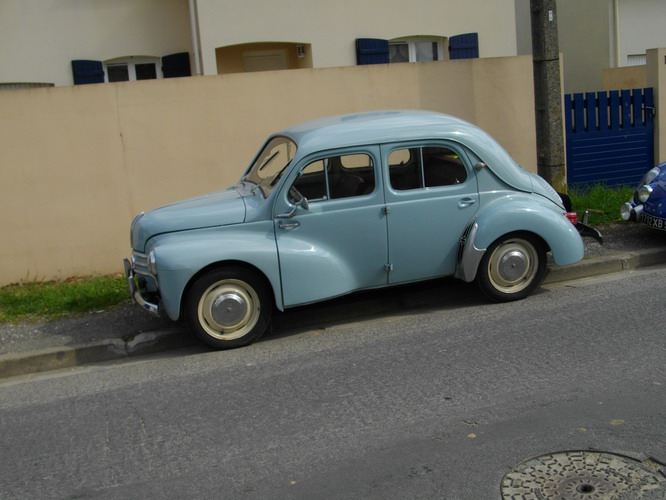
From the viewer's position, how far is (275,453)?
463cm

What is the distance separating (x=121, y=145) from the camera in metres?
9.71

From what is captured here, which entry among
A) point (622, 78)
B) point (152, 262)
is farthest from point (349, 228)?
point (622, 78)

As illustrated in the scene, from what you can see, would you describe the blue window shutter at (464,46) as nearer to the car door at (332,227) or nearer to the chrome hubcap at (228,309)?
the car door at (332,227)

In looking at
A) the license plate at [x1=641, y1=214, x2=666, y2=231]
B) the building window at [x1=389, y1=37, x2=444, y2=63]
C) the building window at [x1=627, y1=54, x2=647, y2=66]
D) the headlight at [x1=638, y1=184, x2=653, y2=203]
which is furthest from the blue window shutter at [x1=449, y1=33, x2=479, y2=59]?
the license plate at [x1=641, y1=214, x2=666, y2=231]

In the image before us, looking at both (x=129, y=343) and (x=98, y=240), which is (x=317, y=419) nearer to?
(x=129, y=343)

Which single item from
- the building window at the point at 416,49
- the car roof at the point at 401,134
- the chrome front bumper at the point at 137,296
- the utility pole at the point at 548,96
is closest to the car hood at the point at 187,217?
the chrome front bumper at the point at 137,296

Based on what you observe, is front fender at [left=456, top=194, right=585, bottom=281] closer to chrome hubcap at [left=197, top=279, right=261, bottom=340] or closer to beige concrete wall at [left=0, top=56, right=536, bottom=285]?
chrome hubcap at [left=197, top=279, right=261, bottom=340]

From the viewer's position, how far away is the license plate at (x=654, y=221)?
27.8 ft

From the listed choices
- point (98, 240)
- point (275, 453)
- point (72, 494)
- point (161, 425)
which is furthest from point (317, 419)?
point (98, 240)

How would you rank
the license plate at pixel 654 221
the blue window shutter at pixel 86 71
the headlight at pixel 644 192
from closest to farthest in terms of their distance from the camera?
1. the license plate at pixel 654 221
2. the headlight at pixel 644 192
3. the blue window shutter at pixel 86 71

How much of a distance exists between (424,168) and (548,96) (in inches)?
152

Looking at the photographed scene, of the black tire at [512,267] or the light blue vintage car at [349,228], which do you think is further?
the black tire at [512,267]

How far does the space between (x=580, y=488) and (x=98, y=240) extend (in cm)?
719

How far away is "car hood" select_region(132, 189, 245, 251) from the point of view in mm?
6605
